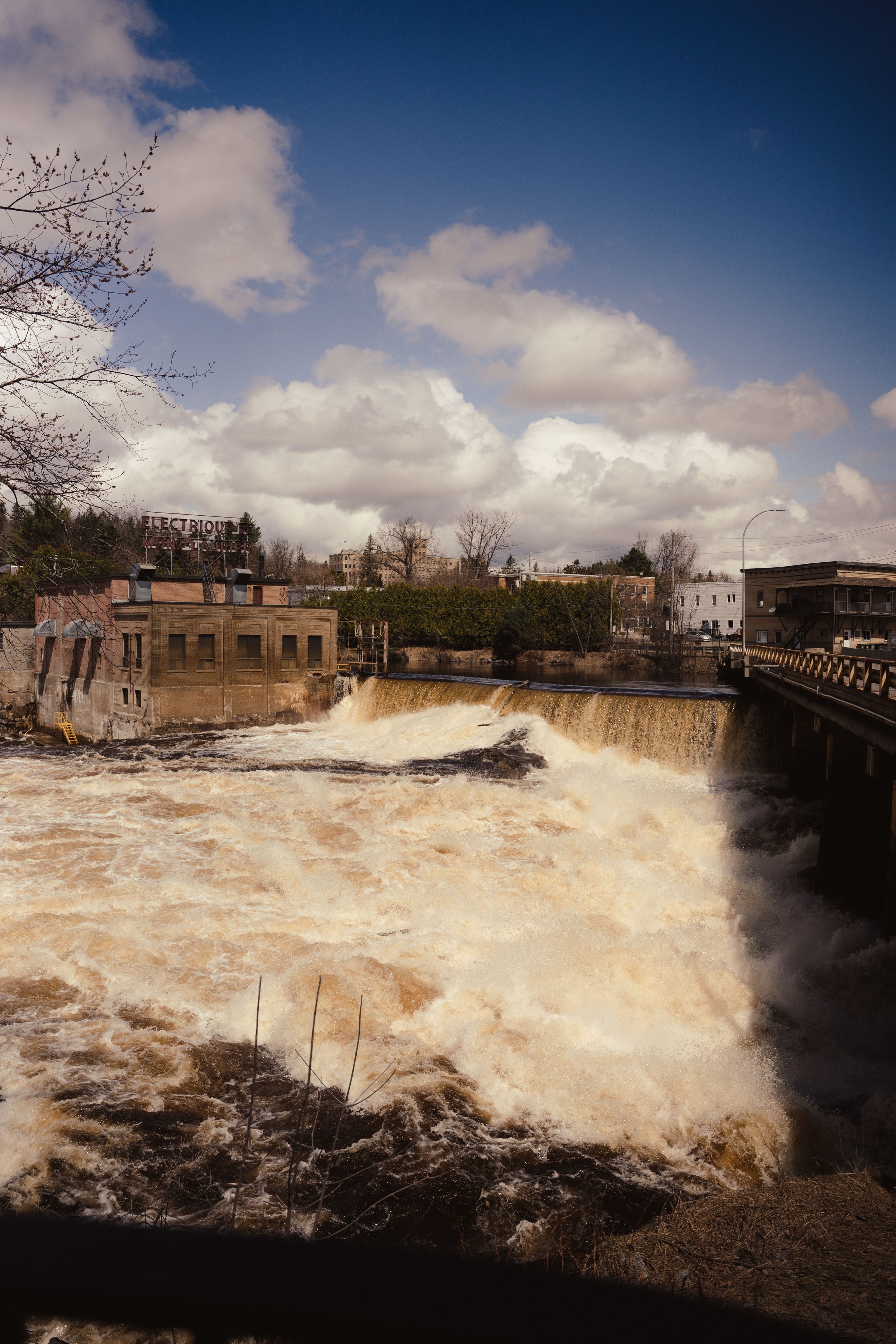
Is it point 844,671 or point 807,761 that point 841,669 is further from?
point 807,761

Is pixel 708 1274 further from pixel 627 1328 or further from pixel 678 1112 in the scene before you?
pixel 627 1328

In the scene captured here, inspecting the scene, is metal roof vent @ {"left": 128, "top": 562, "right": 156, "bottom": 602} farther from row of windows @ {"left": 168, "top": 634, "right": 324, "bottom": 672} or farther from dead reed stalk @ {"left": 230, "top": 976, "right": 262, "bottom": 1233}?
dead reed stalk @ {"left": 230, "top": 976, "right": 262, "bottom": 1233}

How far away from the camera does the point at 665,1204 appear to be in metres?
6.54

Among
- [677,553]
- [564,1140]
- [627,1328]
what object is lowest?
[564,1140]

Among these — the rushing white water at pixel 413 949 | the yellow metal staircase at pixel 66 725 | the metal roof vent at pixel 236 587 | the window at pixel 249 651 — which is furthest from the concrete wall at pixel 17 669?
the rushing white water at pixel 413 949

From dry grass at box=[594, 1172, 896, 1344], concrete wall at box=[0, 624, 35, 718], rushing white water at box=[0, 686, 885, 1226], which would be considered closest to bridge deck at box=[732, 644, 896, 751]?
rushing white water at box=[0, 686, 885, 1226]

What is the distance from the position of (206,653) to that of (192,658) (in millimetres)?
662

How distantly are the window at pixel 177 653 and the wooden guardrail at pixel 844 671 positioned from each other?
2255 cm

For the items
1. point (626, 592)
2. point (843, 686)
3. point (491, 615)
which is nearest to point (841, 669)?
point (843, 686)

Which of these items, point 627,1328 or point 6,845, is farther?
point 6,845

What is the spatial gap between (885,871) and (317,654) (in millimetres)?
26004

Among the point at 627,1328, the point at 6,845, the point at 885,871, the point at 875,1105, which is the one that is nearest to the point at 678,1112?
the point at 875,1105

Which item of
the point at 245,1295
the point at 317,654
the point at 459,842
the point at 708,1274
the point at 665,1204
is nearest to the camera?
the point at 245,1295

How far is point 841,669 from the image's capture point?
60.5 feet
